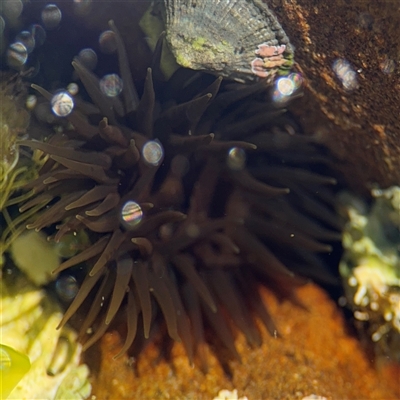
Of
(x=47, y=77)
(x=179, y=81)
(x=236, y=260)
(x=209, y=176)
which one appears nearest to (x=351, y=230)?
(x=236, y=260)

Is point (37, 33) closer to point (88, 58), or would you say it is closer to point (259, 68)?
point (88, 58)

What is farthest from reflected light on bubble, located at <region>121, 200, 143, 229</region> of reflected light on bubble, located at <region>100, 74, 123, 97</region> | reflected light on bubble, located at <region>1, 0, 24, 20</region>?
reflected light on bubble, located at <region>1, 0, 24, 20</region>

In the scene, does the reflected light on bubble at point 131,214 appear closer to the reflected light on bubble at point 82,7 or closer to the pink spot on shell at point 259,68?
the pink spot on shell at point 259,68

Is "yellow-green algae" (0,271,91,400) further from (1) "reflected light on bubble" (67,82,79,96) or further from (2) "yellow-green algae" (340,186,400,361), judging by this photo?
(2) "yellow-green algae" (340,186,400,361)

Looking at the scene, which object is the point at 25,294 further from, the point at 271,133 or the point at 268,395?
the point at 271,133

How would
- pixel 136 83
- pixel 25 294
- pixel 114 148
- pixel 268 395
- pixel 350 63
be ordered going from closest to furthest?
pixel 350 63, pixel 268 395, pixel 114 148, pixel 25 294, pixel 136 83
